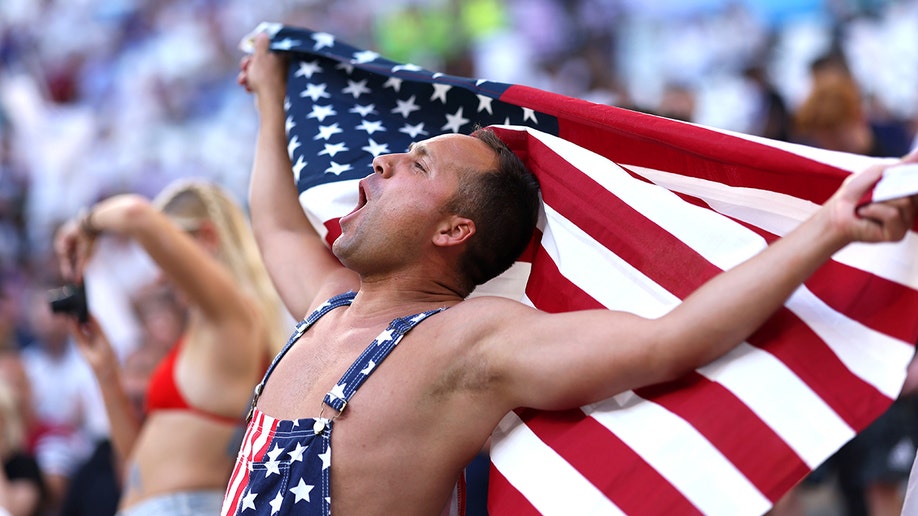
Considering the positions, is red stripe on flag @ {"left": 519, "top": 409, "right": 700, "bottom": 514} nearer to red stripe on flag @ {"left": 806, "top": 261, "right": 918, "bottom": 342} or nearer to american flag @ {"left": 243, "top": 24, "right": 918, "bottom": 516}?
american flag @ {"left": 243, "top": 24, "right": 918, "bottom": 516}

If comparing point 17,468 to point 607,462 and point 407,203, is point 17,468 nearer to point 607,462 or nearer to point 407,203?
point 407,203

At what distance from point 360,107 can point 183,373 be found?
1427 millimetres

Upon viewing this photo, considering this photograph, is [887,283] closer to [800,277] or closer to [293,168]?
[800,277]

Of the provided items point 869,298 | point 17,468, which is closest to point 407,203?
point 869,298

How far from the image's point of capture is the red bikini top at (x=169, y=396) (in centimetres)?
414

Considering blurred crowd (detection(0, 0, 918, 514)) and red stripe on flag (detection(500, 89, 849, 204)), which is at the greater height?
red stripe on flag (detection(500, 89, 849, 204))

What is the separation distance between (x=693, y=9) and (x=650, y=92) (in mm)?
692

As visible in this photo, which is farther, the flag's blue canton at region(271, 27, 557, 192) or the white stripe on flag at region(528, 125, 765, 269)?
the flag's blue canton at region(271, 27, 557, 192)

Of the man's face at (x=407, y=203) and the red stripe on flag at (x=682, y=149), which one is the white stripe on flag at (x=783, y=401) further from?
the man's face at (x=407, y=203)

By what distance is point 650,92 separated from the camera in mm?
8008

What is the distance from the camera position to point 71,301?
420 centimetres

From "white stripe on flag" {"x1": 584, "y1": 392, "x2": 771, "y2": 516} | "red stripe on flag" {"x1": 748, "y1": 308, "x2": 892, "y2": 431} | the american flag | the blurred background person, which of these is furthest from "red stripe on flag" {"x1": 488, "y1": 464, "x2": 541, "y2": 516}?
the blurred background person

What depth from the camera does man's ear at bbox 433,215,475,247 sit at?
8.22 ft

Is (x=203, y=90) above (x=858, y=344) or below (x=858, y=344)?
below
